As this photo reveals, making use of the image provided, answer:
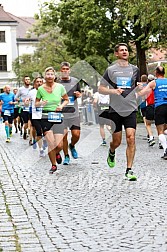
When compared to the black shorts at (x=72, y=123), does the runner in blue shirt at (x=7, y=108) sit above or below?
below

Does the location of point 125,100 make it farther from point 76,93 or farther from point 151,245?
point 151,245

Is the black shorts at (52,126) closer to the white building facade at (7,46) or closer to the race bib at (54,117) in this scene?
the race bib at (54,117)

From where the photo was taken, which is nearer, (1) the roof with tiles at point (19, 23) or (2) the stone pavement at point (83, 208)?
(2) the stone pavement at point (83, 208)

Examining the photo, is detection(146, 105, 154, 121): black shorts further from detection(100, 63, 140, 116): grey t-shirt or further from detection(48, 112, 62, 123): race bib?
detection(100, 63, 140, 116): grey t-shirt

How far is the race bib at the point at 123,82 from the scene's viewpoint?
917 centimetres

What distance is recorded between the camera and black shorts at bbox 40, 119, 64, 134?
1035cm

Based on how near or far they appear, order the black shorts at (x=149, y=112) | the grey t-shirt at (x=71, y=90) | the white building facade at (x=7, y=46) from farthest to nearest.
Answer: the white building facade at (x=7, y=46)
the black shorts at (x=149, y=112)
the grey t-shirt at (x=71, y=90)

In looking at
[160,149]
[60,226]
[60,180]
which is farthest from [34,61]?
[60,226]

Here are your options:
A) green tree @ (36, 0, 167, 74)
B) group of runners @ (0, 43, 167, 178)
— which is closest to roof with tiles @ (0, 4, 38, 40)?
green tree @ (36, 0, 167, 74)

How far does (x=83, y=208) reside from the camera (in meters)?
6.99

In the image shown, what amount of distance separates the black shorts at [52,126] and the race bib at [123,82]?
5.61 feet

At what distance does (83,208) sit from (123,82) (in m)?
2.76

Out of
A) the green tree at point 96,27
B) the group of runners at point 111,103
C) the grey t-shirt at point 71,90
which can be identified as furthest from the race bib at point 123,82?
the green tree at point 96,27

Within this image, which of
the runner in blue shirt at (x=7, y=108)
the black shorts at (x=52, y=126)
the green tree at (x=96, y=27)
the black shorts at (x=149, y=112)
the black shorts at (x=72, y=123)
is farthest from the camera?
the green tree at (x=96, y=27)
